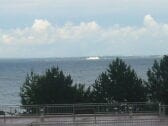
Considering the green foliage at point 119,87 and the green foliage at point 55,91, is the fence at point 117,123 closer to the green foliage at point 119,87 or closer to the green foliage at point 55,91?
the green foliage at point 119,87

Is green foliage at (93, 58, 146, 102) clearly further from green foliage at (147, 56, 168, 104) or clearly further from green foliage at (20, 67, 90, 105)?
green foliage at (20, 67, 90, 105)

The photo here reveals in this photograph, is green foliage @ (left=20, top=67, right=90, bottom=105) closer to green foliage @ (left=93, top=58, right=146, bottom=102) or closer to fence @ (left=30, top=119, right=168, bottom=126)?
green foliage @ (left=93, top=58, right=146, bottom=102)

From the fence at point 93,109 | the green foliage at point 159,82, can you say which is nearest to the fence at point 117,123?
the fence at point 93,109

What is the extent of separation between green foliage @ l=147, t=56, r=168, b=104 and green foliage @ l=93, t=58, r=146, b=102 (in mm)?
529

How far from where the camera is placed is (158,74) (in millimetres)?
33781

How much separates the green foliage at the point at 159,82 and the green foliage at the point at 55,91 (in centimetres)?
384

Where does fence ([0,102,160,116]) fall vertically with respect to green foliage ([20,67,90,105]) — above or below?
below

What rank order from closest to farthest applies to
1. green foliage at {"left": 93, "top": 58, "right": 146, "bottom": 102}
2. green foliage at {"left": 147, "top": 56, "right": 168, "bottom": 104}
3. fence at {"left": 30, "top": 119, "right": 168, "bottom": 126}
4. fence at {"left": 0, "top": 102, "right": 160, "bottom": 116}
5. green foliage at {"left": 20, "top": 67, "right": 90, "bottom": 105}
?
1. fence at {"left": 30, "top": 119, "right": 168, "bottom": 126}
2. fence at {"left": 0, "top": 102, "right": 160, "bottom": 116}
3. green foliage at {"left": 147, "top": 56, "right": 168, "bottom": 104}
4. green foliage at {"left": 93, "top": 58, "right": 146, "bottom": 102}
5. green foliage at {"left": 20, "top": 67, "right": 90, "bottom": 105}

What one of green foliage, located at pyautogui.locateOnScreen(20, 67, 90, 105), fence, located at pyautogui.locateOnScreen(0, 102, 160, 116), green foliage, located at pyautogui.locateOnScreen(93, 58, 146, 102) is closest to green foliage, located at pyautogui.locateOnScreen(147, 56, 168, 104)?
green foliage, located at pyautogui.locateOnScreen(93, 58, 146, 102)

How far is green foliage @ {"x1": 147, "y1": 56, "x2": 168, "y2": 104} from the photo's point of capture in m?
32.4

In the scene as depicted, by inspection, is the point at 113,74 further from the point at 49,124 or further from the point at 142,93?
the point at 49,124

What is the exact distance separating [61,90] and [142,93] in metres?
4.67

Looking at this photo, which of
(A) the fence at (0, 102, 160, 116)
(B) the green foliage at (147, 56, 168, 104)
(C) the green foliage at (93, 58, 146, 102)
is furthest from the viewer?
(C) the green foliage at (93, 58, 146, 102)

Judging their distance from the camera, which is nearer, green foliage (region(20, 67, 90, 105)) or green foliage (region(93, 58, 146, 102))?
green foliage (region(93, 58, 146, 102))
